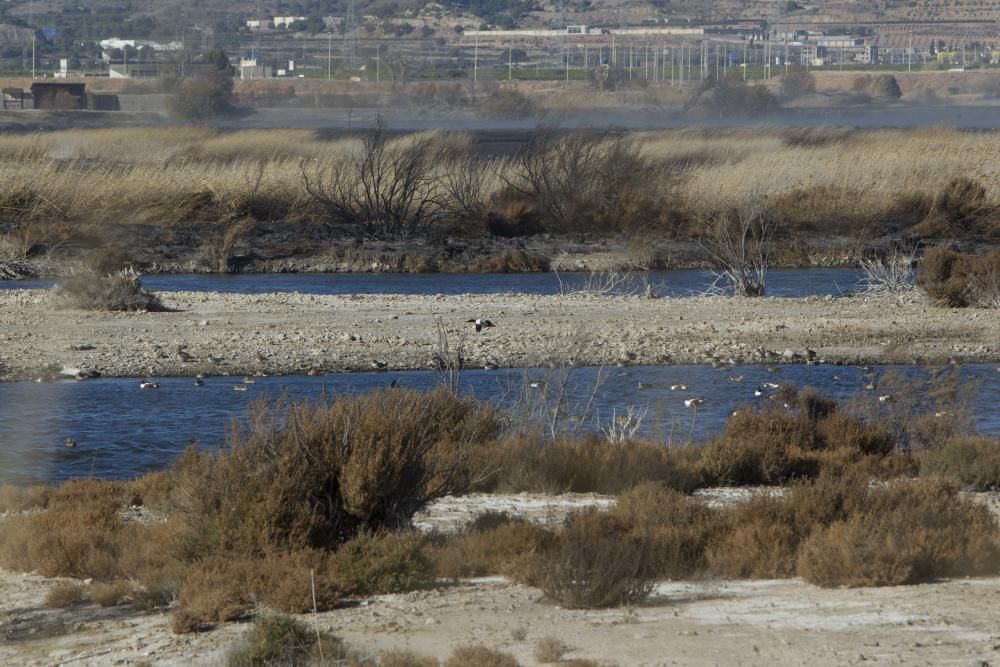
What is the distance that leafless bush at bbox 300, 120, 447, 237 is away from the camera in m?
38.9

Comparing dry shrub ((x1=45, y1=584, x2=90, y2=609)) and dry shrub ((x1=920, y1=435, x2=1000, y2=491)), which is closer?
dry shrub ((x1=45, y1=584, x2=90, y2=609))

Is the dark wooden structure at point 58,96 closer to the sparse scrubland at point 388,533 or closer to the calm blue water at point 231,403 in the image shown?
the calm blue water at point 231,403

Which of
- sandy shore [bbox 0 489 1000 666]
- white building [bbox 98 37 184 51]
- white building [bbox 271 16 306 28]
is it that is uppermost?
white building [bbox 271 16 306 28]

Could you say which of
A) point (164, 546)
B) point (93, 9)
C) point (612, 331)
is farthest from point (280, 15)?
point (164, 546)

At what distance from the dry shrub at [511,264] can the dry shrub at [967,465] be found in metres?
23.2

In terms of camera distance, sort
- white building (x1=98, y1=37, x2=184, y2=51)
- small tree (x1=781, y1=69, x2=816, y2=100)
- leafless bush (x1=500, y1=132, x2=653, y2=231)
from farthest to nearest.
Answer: white building (x1=98, y1=37, x2=184, y2=51)
small tree (x1=781, y1=69, x2=816, y2=100)
leafless bush (x1=500, y1=132, x2=653, y2=231)

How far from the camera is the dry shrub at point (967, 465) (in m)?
12.1

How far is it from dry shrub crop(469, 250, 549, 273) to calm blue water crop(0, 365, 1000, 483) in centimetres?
1462

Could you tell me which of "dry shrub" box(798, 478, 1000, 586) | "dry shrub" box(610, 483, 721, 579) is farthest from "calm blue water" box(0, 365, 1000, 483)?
"dry shrub" box(798, 478, 1000, 586)

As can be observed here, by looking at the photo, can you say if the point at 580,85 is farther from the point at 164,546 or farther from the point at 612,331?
the point at 164,546

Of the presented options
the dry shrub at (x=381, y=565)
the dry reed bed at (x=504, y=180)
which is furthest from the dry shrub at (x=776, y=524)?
the dry reed bed at (x=504, y=180)

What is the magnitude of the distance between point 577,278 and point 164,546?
25079mm

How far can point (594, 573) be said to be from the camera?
8.55 m

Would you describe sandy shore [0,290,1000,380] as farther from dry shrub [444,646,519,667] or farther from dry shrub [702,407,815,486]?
dry shrub [444,646,519,667]
